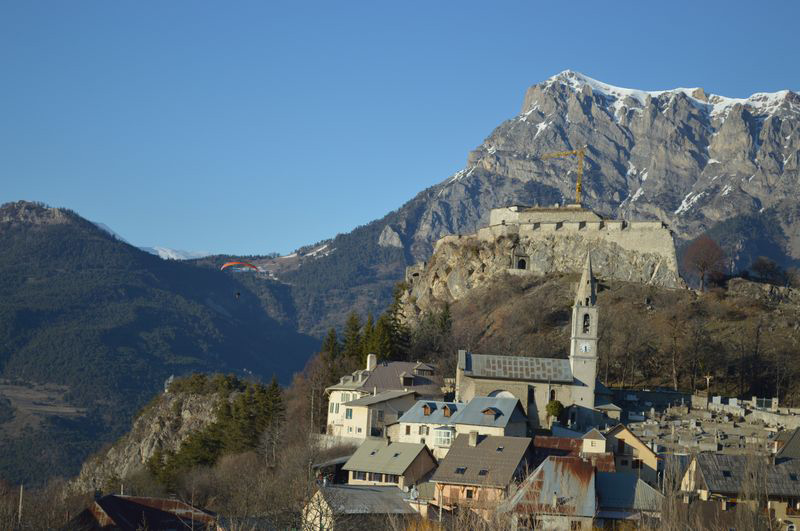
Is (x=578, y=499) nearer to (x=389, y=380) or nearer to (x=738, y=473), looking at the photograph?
(x=738, y=473)

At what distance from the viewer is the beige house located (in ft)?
219

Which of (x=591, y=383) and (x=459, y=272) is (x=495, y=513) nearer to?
(x=591, y=383)

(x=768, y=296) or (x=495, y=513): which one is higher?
(x=768, y=296)

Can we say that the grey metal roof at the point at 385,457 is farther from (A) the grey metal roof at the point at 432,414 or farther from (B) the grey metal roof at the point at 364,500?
(B) the grey metal roof at the point at 364,500

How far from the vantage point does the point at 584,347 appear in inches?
3187

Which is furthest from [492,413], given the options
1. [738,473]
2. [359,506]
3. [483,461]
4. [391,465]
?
[738,473]

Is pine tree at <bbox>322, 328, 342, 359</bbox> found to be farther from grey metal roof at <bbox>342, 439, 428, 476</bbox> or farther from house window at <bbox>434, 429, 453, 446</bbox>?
house window at <bbox>434, 429, 453, 446</bbox>

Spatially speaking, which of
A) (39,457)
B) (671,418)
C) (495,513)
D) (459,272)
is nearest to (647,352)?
(671,418)

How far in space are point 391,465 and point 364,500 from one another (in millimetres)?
8668

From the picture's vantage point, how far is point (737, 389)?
93.7 meters

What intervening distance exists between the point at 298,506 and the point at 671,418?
3338 cm

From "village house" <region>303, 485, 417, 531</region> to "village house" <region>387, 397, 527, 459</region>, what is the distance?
29.8ft

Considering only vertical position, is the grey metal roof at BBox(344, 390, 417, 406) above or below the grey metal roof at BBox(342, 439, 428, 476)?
above

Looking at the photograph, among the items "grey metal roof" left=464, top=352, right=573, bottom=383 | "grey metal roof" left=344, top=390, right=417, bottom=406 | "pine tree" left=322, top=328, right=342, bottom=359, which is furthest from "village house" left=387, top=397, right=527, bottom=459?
"pine tree" left=322, top=328, right=342, bottom=359
